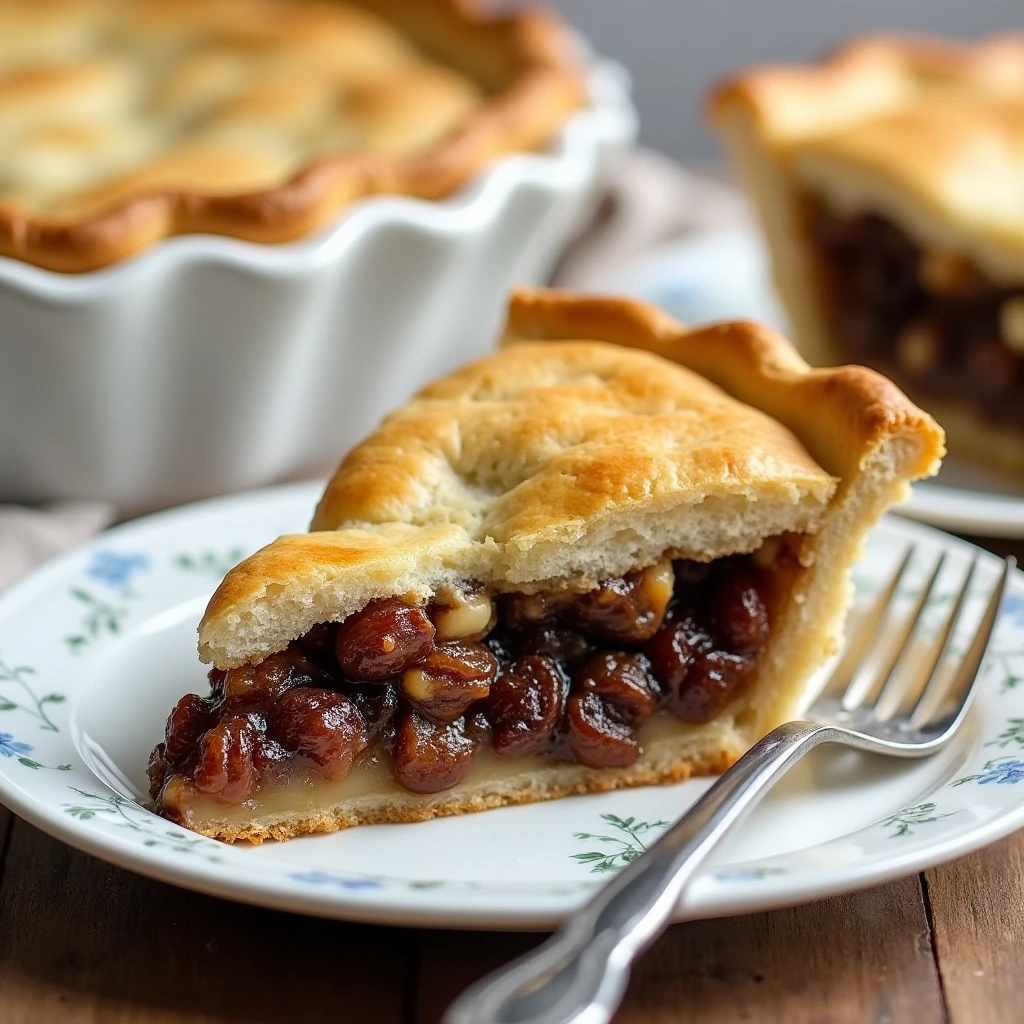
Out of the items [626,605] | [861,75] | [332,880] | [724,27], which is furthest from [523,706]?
[724,27]

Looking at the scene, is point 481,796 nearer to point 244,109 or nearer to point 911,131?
point 244,109

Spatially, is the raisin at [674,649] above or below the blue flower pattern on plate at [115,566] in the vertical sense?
above

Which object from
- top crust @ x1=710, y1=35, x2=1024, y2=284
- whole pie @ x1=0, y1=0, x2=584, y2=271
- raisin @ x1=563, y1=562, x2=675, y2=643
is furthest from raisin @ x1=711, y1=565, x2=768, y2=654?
top crust @ x1=710, y1=35, x2=1024, y2=284

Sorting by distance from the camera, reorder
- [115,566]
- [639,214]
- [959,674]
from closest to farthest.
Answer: [959,674], [115,566], [639,214]

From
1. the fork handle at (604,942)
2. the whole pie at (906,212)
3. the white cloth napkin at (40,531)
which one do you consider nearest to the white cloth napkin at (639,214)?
the whole pie at (906,212)

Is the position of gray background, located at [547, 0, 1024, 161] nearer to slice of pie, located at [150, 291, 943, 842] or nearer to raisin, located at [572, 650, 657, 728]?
slice of pie, located at [150, 291, 943, 842]

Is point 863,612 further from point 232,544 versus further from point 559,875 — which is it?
point 232,544

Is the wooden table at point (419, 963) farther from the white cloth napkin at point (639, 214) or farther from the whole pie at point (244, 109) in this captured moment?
the white cloth napkin at point (639, 214)
